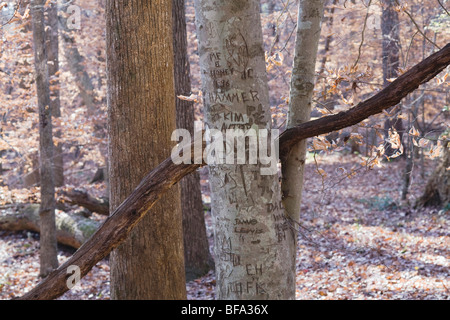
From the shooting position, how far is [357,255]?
8.05m

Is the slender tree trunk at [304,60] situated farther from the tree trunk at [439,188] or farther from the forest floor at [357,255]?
the tree trunk at [439,188]

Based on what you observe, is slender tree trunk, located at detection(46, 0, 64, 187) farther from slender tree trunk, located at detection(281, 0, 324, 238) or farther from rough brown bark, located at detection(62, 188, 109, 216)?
slender tree trunk, located at detection(281, 0, 324, 238)

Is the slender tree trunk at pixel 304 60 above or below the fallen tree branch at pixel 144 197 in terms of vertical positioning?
above

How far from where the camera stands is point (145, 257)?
143 inches

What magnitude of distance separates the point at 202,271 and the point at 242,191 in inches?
229

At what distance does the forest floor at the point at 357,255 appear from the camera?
654 centimetres

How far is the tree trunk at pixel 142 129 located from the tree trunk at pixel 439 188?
786 cm

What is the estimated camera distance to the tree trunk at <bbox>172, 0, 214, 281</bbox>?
7164 millimetres

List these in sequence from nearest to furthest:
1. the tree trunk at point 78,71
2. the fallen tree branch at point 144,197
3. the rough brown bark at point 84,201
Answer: the fallen tree branch at point 144,197, the rough brown bark at point 84,201, the tree trunk at point 78,71

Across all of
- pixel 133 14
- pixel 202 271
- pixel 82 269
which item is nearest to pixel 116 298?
pixel 82 269

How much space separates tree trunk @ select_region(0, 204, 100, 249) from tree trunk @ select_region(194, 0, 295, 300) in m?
7.50

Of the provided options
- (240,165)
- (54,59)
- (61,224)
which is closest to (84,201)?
(61,224)

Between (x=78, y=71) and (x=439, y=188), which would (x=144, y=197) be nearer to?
(x=439, y=188)
